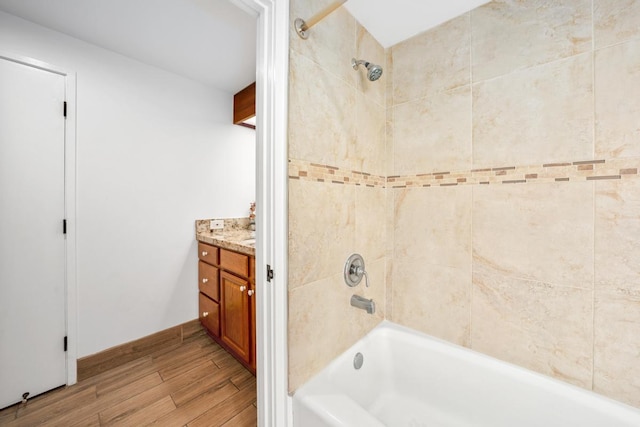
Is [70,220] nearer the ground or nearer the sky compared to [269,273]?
nearer the sky

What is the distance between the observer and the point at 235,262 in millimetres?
1729

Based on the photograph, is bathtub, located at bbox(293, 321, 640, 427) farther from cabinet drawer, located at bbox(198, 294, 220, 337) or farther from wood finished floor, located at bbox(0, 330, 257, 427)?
cabinet drawer, located at bbox(198, 294, 220, 337)

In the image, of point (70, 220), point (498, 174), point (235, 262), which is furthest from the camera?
point (235, 262)

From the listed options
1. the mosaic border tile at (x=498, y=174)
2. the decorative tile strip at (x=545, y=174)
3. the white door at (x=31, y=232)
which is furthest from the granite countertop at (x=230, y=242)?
the decorative tile strip at (x=545, y=174)

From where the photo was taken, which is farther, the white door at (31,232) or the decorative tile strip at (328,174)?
the white door at (31,232)

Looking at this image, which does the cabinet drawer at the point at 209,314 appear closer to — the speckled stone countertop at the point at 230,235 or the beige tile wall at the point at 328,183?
the speckled stone countertop at the point at 230,235

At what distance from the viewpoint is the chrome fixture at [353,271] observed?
121 cm

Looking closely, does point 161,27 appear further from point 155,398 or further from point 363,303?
point 155,398

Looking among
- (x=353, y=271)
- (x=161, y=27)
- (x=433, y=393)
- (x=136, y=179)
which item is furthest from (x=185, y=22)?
(x=433, y=393)

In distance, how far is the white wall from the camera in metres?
1.66

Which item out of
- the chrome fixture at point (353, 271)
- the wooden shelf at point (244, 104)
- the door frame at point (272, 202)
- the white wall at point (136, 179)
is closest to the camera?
the door frame at point (272, 202)

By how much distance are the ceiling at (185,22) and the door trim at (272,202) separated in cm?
37

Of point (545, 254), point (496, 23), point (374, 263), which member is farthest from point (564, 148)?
point (374, 263)

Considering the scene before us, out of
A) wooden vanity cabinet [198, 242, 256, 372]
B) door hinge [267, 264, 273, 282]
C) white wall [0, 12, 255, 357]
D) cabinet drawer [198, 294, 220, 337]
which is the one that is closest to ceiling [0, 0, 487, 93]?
white wall [0, 12, 255, 357]
